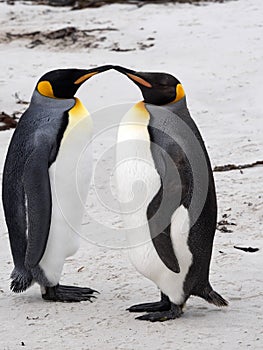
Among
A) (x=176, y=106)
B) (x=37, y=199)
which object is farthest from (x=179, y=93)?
(x=37, y=199)

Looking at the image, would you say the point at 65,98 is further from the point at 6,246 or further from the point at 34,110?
the point at 6,246

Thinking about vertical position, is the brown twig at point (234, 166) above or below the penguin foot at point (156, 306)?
below

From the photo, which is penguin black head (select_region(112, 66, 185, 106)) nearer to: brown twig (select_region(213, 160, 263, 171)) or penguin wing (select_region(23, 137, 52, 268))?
penguin wing (select_region(23, 137, 52, 268))

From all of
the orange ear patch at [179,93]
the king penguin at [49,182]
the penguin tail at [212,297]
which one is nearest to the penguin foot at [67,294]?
the king penguin at [49,182]

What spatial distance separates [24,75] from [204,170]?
4939 mm

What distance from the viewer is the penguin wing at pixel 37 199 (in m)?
3.29

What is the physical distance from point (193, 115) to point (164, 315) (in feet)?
12.2

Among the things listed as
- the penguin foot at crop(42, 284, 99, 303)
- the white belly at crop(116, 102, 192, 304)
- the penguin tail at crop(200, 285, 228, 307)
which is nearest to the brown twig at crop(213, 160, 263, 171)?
A: the penguin foot at crop(42, 284, 99, 303)

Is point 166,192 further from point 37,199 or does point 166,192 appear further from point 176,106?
point 37,199

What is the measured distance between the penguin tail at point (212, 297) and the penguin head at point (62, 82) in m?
0.94

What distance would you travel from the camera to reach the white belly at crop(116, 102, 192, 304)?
310 cm

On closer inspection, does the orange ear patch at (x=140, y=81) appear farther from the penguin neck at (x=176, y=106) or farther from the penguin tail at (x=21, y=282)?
the penguin tail at (x=21, y=282)

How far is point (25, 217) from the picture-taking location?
3.39 metres

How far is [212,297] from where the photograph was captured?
10.7ft
